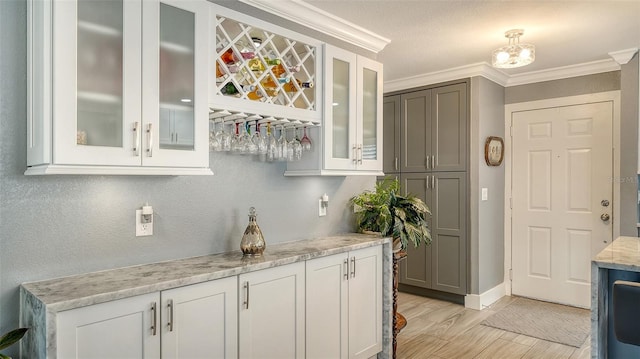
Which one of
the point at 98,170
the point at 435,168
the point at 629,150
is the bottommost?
the point at 98,170

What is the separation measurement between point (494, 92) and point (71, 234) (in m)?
4.13

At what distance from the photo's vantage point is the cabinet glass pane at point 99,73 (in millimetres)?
1622

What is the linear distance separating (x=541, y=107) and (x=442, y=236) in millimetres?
1721

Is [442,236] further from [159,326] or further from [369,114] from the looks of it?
[159,326]

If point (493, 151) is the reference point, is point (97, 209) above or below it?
below

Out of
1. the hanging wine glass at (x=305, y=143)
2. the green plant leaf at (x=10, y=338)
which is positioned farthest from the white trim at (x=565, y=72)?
the green plant leaf at (x=10, y=338)

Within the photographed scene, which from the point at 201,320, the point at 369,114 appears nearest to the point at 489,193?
the point at 369,114

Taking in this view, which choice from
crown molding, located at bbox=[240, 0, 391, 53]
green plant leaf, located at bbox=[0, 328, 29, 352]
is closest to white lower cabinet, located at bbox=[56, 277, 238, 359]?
green plant leaf, located at bbox=[0, 328, 29, 352]

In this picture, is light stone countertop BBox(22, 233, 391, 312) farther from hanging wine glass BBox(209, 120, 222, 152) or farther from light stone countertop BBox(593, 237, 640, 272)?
light stone countertop BBox(593, 237, 640, 272)

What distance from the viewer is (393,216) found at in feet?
9.77

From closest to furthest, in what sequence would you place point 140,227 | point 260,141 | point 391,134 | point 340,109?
point 140,227, point 260,141, point 340,109, point 391,134

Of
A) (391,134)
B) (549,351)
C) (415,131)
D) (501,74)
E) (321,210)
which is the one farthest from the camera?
(391,134)

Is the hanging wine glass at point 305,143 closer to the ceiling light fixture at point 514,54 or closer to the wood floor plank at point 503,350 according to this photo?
the ceiling light fixture at point 514,54

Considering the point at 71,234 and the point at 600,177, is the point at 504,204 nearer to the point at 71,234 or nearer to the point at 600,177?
the point at 600,177
